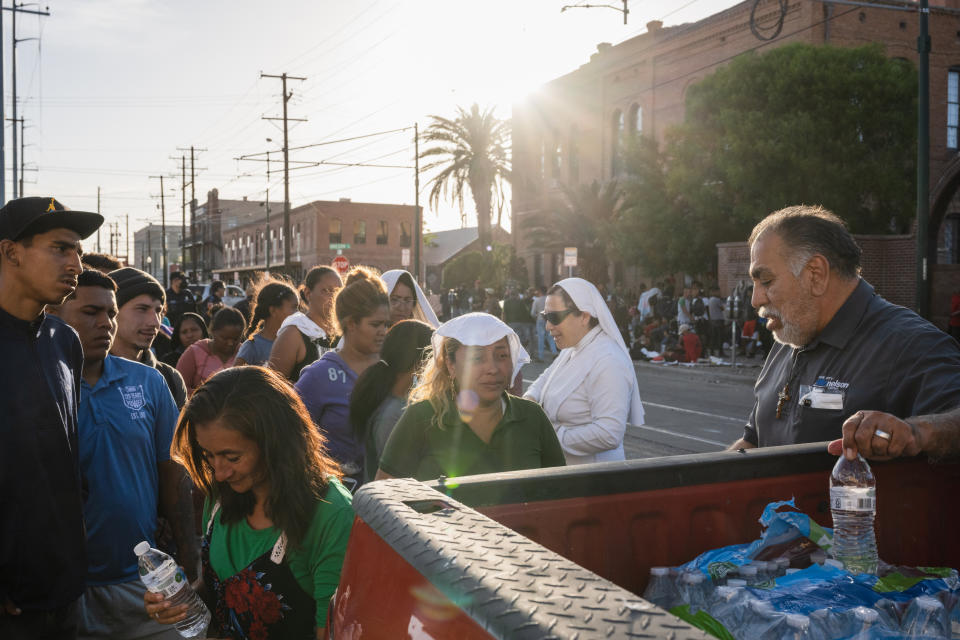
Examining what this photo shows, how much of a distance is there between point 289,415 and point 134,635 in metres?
1.33

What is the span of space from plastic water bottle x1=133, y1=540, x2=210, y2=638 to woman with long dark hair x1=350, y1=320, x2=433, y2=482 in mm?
1652

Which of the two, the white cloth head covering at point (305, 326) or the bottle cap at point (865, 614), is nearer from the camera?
the bottle cap at point (865, 614)

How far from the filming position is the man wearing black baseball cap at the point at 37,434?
2695mm

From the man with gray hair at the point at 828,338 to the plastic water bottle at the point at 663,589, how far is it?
950 millimetres

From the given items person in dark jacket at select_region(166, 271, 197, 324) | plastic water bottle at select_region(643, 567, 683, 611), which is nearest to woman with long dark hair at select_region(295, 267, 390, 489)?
plastic water bottle at select_region(643, 567, 683, 611)

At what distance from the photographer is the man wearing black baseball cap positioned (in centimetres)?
270

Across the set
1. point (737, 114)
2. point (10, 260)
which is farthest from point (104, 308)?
point (737, 114)

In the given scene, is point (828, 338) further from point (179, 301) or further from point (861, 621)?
point (179, 301)

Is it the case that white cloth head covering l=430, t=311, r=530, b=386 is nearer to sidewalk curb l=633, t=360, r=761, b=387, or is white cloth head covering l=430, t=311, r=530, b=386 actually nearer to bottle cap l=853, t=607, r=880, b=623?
bottle cap l=853, t=607, r=880, b=623

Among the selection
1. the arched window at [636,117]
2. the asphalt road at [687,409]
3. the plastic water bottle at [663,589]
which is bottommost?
the asphalt road at [687,409]

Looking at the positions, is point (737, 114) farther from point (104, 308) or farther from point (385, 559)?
point (385, 559)

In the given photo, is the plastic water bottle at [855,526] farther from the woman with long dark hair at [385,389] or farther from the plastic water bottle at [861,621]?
the woman with long dark hair at [385,389]

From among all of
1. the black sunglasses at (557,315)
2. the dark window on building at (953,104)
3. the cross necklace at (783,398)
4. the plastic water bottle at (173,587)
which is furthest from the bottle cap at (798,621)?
the dark window on building at (953,104)

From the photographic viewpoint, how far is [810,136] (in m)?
25.1
